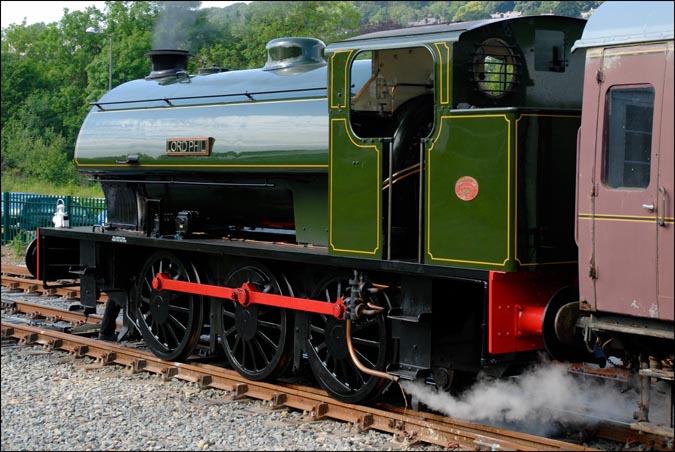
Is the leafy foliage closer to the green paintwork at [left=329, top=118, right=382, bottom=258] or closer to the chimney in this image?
the chimney

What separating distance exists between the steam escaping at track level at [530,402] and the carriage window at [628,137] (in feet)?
6.58

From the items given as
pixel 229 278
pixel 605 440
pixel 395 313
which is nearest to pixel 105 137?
pixel 229 278

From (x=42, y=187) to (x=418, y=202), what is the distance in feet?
97.4

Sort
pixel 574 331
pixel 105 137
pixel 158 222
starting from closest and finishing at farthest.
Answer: pixel 574 331
pixel 158 222
pixel 105 137

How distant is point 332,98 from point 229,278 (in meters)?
2.45

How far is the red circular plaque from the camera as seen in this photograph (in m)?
6.77

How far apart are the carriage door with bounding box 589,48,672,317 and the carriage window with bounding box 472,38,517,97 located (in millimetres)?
1298

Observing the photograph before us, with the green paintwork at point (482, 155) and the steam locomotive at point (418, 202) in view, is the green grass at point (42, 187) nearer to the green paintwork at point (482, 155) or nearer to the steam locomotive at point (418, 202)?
the steam locomotive at point (418, 202)

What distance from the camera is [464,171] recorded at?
6.84m

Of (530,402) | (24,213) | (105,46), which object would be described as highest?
(105,46)

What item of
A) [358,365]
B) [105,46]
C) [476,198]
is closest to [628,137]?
[476,198]

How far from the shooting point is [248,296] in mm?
8867

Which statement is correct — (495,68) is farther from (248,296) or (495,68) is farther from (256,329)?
(256,329)

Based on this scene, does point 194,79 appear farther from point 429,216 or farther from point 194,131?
point 429,216
